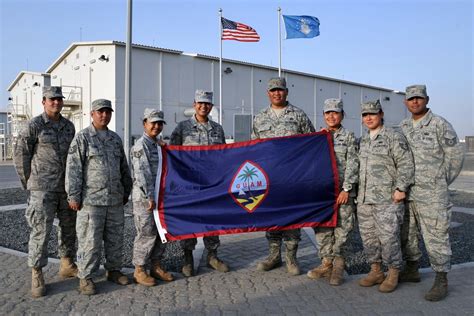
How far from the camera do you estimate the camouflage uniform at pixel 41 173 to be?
175 inches

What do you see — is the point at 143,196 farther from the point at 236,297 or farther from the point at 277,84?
the point at 277,84

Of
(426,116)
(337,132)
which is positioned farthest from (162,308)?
(426,116)

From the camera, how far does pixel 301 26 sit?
18266mm

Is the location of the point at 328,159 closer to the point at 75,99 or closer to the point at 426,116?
the point at 426,116

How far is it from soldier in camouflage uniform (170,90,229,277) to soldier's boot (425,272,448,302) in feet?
7.64

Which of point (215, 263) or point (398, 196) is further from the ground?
→ point (398, 196)

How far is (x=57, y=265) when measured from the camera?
5.25m

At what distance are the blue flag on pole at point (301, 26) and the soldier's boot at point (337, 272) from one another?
1509 cm

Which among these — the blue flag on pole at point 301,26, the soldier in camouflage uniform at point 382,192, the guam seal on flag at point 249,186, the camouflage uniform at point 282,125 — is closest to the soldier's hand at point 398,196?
the soldier in camouflage uniform at point 382,192

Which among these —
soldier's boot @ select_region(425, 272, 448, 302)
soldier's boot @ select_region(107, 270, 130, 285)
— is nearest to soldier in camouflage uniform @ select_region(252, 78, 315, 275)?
soldier's boot @ select_region(425, 272, 448, 302)

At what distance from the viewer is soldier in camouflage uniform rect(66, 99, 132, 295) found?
4348 millimetres

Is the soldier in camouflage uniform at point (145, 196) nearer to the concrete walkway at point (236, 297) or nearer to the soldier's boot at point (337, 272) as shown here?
the concrete walkway at point (236, 297)

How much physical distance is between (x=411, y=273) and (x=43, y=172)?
14.4 feet

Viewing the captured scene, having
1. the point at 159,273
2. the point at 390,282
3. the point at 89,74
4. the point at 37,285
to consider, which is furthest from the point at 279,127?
the point at 89,74
